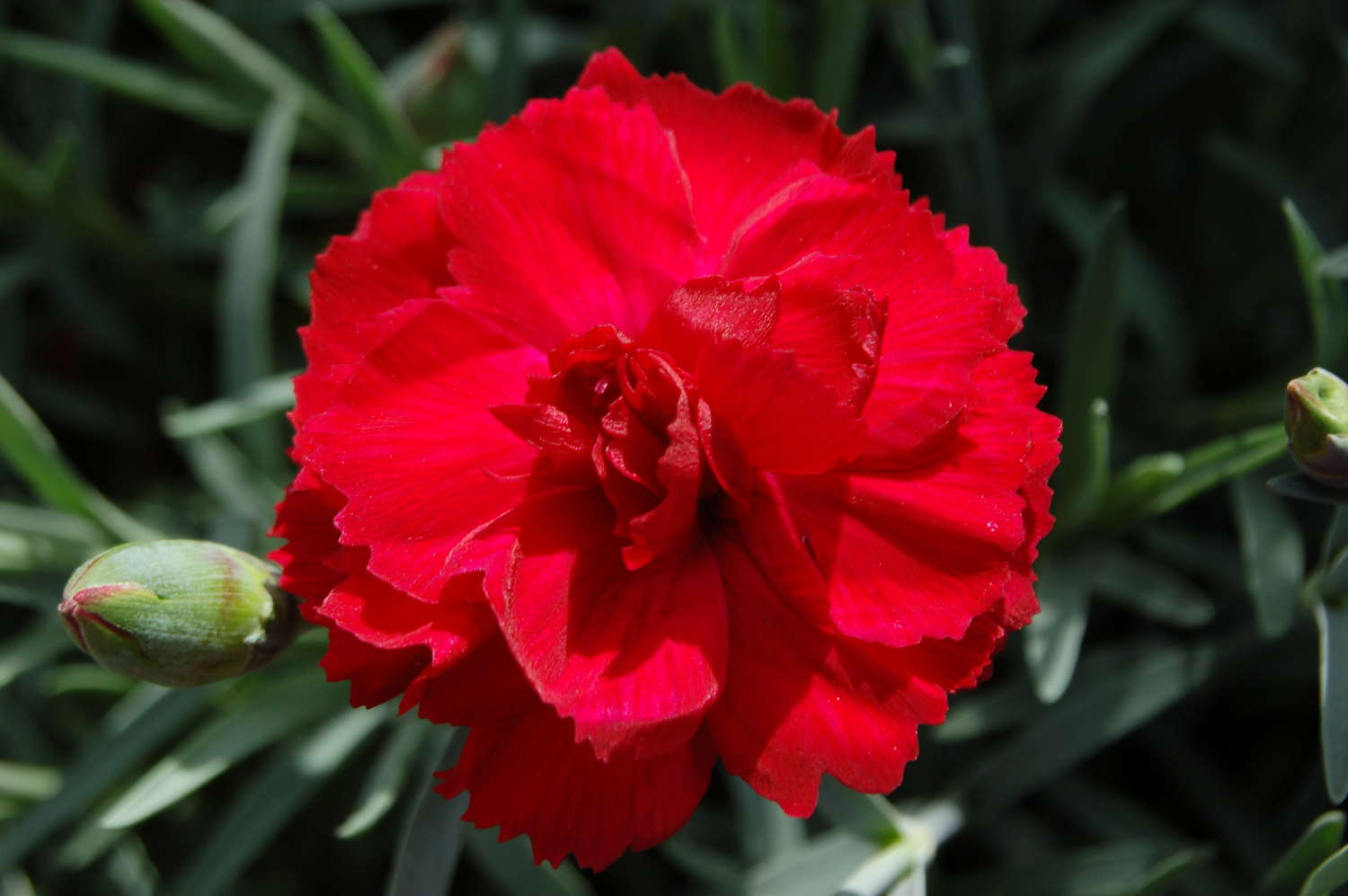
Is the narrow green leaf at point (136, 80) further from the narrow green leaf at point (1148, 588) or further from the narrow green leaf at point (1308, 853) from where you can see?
the narrow green leaf at point (1308, 853)

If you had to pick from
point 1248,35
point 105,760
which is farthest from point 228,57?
point 1248,35

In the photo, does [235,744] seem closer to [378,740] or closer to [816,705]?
[378,740]

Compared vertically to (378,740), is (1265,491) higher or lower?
higher

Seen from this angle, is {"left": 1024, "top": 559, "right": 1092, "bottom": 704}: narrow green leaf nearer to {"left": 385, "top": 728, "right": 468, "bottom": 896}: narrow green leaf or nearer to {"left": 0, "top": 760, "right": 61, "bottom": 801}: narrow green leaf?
{"left": 385, "top": 728, "right": 468, "bottom": 896}: narrow green leaf

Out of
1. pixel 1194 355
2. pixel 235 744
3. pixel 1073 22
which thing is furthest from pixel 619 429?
pixel 1073 22

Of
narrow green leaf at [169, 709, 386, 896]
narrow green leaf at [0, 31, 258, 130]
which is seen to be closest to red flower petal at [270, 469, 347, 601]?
narrow green leaf at [169, 709, 386, 896]

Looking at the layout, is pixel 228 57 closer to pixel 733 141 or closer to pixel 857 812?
pixel 733 141
